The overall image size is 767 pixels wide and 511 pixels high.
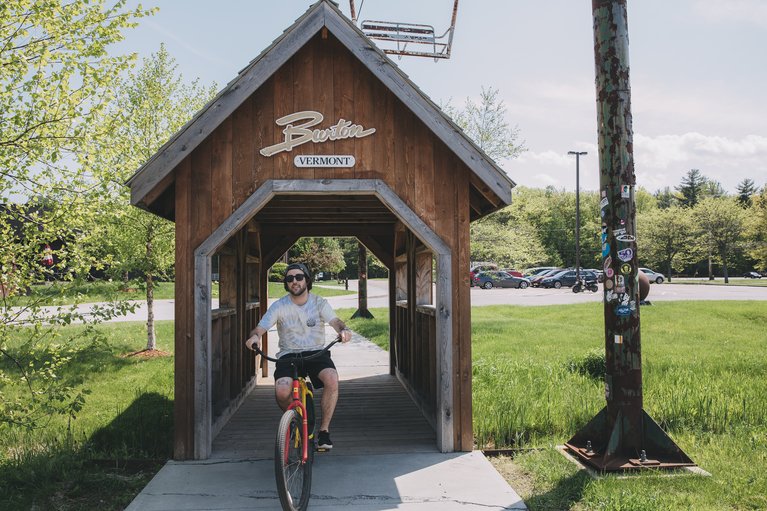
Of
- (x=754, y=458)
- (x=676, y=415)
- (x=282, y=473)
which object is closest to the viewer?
(x=282, y=473)

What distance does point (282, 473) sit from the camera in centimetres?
420

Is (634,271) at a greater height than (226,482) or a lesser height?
greater

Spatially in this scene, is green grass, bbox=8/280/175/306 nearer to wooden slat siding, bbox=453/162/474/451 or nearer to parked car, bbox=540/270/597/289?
wooden slat siding, bbox=453/162/474/451

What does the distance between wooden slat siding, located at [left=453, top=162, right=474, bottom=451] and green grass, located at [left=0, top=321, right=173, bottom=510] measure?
10.1ft

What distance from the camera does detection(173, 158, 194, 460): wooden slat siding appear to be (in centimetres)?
620

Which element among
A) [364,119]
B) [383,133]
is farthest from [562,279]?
[364,119]

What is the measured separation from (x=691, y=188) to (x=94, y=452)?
88.9 m

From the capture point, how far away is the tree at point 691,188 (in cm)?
8231

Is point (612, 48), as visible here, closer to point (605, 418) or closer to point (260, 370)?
point (605, 418)

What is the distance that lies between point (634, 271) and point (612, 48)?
81.0 inches

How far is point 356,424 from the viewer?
25.4ft

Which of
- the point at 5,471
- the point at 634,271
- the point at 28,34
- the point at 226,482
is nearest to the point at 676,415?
the point at 634,271

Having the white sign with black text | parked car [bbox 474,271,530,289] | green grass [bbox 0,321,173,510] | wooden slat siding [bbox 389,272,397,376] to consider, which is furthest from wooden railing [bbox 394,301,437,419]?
parked car [bbox 474,271,530,289]

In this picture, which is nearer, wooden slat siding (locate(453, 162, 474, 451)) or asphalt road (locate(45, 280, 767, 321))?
wooden slat siding (locate(453, 162, 474, 451))
